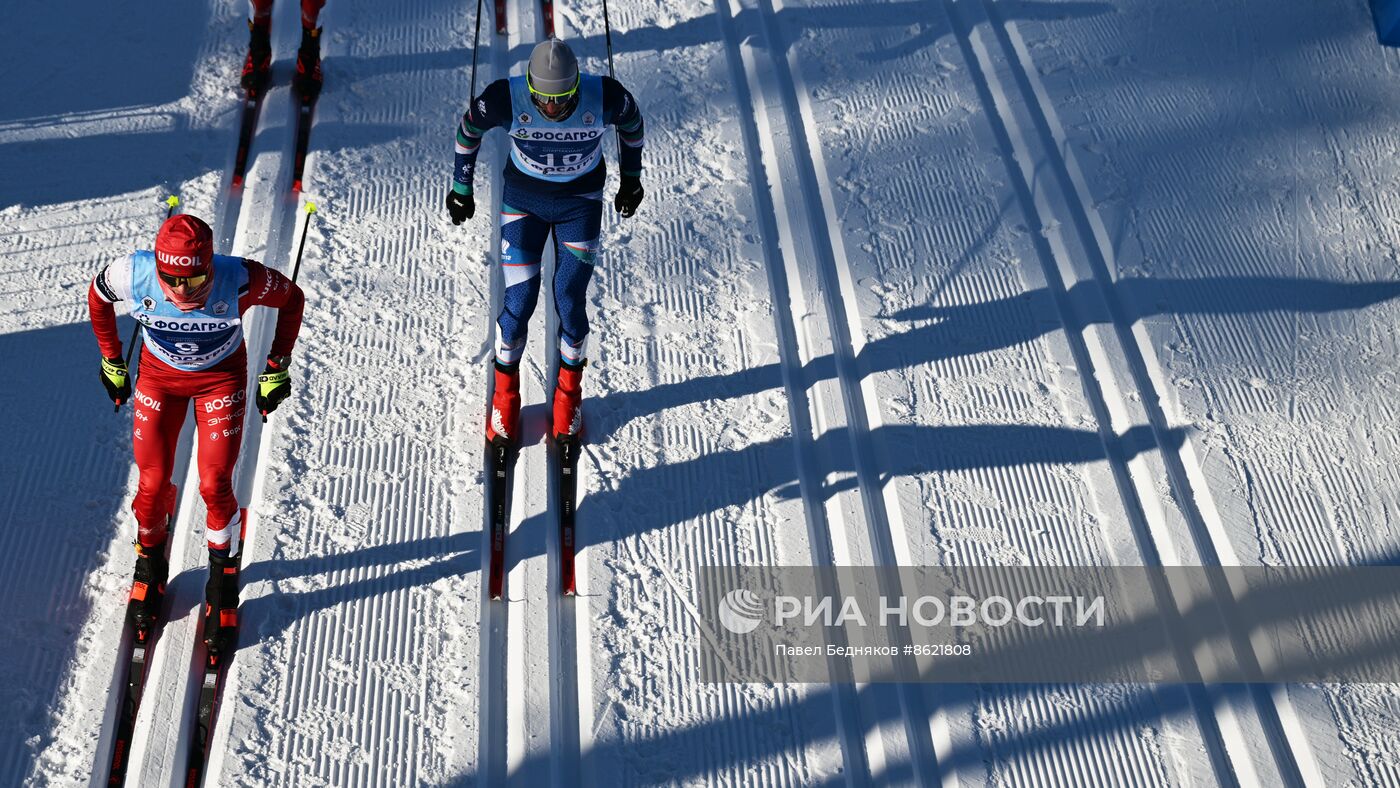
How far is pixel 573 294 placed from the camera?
18.3ft

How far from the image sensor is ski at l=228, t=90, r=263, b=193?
7113 mm

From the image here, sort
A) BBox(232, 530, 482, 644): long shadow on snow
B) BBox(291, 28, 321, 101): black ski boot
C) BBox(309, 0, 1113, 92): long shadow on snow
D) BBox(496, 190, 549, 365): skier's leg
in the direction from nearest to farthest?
BBox(232, 530, 482, 644): long shadow on snow, BBox(496, 190, 549, 365): skier's leg, BBox(291, 28, 321, 101): black ski boot, BBox(309, 0, 1113, 92): long shadow on snow

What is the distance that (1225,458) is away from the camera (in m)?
6.33

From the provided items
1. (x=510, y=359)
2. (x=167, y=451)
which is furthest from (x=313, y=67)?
(x=167, y=451)

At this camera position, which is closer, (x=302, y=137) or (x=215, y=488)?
(x=215, y=488)

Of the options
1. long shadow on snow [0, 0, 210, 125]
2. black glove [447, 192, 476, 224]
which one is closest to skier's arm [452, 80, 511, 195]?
black glove [447, 192, 476, 224]

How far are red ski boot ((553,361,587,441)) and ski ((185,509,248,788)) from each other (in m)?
1.51

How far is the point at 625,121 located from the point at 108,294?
7.29 feet

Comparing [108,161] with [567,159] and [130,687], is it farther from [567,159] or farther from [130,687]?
[130,687]

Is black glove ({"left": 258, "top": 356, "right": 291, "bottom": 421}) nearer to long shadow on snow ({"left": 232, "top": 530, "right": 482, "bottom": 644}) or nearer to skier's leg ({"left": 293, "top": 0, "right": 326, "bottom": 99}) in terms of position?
long shadow on snow ({"left": 232, "top": 530, "right": 482, "bottom": 644})

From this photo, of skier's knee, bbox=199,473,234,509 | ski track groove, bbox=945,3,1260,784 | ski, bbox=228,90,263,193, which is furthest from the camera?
ski, bbox=228,90,263,193

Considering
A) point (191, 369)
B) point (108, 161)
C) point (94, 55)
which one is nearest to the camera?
point (191, 369)

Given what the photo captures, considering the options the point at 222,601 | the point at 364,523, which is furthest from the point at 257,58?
the point at 222,601

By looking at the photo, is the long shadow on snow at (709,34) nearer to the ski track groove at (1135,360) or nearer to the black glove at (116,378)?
the ski track groove at (1135,360)
